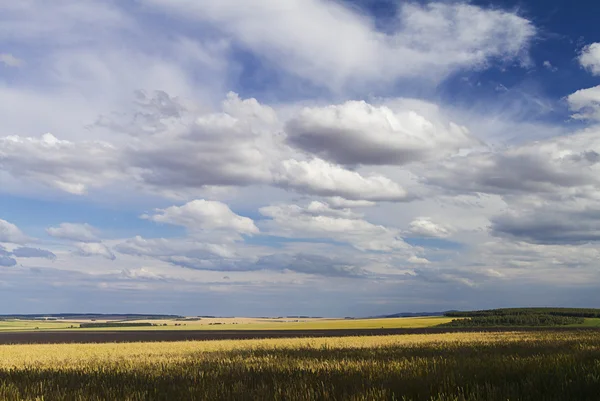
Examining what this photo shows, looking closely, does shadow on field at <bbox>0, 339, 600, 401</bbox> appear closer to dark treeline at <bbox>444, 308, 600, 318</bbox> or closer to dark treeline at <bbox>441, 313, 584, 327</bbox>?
dark treeline at <bbox>441, 313, 584, 327</bbox>

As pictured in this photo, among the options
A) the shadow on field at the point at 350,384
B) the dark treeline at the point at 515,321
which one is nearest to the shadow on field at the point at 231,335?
the dark treeline at the point at 515,321

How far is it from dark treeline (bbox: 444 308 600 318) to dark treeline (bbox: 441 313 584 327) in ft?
25.9

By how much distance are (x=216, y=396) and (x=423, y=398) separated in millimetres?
3670

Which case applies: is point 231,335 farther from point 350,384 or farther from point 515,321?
point 350,384

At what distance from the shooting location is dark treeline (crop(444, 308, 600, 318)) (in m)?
143

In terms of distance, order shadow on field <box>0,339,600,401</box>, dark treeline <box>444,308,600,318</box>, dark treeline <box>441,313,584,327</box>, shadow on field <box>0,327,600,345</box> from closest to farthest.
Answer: shadow on field <box>0,339,600,401</box> < shadow on field <box>0,327,600,345</box> < dark treeline <box>441,313,584,327</box> < dark treeline <box>444,308,600,318</box>

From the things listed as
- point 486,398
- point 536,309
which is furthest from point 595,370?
point 536,309

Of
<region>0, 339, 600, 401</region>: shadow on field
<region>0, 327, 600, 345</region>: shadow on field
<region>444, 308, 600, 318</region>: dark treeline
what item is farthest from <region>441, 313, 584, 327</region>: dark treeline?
<region>0, 339, 600, 401</region>: shadow on field

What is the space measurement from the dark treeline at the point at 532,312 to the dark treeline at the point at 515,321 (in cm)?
791

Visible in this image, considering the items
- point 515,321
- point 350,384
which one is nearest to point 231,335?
point 515,321

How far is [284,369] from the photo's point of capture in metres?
15.4

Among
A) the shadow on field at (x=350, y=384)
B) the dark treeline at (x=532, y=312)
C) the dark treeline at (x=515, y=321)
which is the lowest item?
the dark treeline at (x=515, y=321)

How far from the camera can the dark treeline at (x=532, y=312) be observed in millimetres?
143113

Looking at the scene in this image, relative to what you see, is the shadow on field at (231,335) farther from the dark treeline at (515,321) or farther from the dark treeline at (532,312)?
the dark treeline at (532,312)
